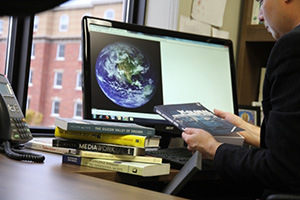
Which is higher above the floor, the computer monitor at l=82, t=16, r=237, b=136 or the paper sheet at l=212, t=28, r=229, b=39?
the paper sheet at l=212, t=28, r=229, b=39

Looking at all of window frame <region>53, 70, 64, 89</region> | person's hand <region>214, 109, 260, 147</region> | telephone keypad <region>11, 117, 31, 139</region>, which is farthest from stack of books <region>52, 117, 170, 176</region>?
window frame <region>53, 70, 64, 89</region>

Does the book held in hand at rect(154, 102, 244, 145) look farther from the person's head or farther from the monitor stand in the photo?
the person's head

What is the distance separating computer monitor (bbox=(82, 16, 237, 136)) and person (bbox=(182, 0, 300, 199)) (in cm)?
47

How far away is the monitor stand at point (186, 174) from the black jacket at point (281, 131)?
0.09 meters

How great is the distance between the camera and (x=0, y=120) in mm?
1224

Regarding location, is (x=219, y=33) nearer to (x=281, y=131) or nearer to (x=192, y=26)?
(x=192, y=26)

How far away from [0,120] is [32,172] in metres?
0.35

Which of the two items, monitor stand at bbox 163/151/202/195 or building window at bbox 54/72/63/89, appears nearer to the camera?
monitor stand at bbox 163/151/202/195

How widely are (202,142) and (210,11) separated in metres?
1.34

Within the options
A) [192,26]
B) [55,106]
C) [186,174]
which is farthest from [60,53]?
[186,174]

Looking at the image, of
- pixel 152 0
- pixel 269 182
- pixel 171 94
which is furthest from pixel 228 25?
pixel 269 182

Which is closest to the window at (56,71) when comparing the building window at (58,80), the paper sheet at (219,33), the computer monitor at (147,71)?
the building window at (58,80)

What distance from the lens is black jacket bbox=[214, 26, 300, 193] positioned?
91 centimetres

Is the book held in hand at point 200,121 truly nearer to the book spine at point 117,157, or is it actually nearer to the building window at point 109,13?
the book spine at point 117,157
